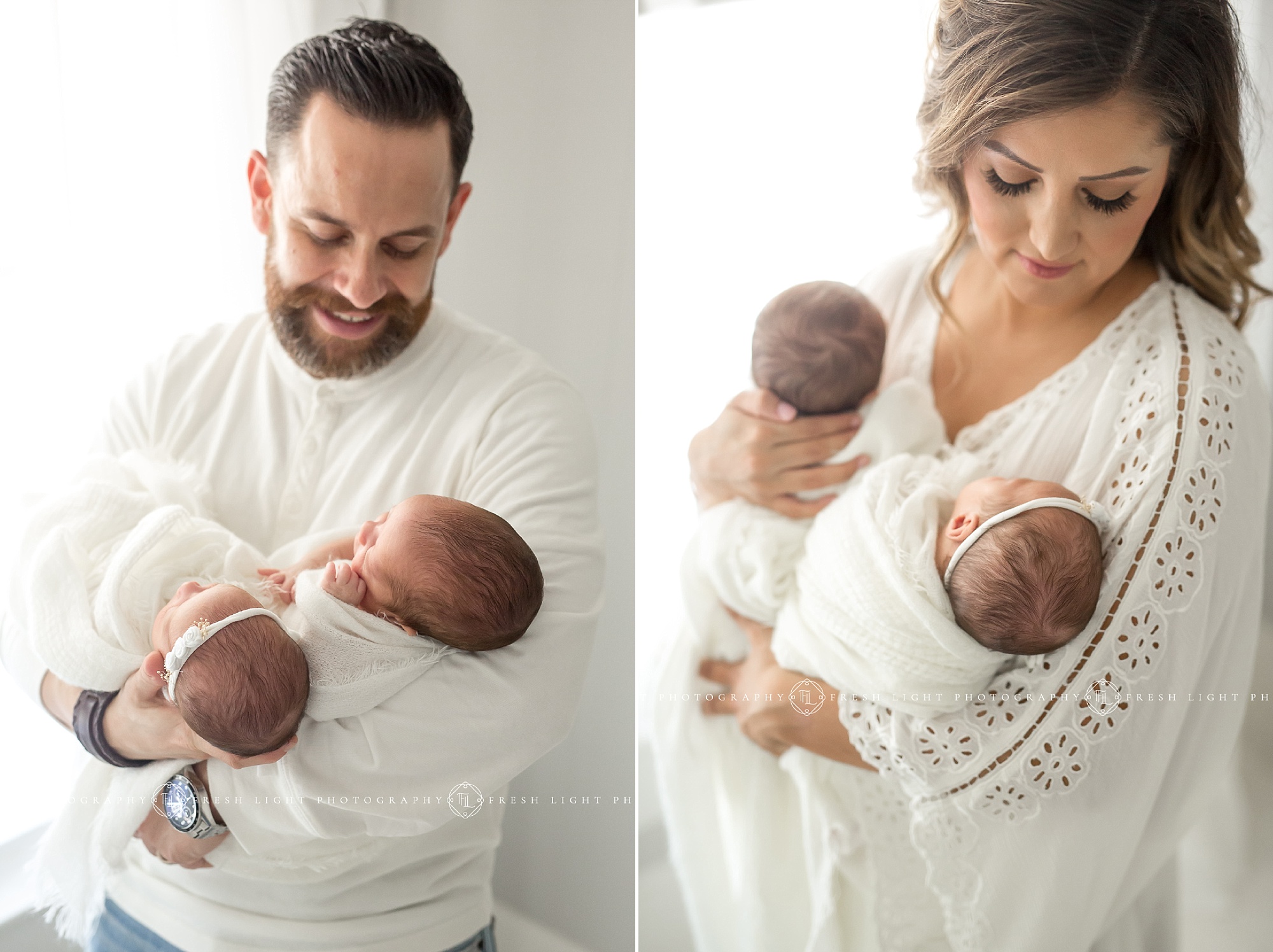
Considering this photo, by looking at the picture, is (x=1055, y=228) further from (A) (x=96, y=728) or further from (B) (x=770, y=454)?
(A) (x=96, y=728)

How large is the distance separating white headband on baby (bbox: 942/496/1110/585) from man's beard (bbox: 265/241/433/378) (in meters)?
0.82

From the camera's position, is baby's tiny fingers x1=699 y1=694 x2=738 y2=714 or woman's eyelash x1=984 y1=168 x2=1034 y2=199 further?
baby's tiny fingers x1=699 y1=694 x2=738 y2=714

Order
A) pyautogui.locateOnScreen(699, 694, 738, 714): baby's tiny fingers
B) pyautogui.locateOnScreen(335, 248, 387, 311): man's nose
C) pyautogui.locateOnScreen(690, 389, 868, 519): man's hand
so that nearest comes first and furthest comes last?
pyautogui.locateOnScreen(335, 248, 387, 311): man's nose
pyautogui.locateOnScreen(690, 389, 868, 519): man's hand
pyautogui.locateOnScreen(699, 694, 738, 714): baby's tiny fingers

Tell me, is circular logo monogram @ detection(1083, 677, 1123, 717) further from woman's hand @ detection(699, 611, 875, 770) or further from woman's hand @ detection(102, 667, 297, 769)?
woman's hand @ detection(102, 667, 297, 769)

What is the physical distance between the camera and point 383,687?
1.15 meters

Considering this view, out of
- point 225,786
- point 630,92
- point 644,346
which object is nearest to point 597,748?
point 225,786

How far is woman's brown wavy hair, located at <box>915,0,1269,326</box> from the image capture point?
1135mm

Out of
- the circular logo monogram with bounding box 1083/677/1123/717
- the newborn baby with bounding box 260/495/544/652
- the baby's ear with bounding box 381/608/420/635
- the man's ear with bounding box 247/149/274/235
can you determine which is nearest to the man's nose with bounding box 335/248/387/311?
the man's ear with bounding box 247/149/274/235

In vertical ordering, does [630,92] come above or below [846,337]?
above

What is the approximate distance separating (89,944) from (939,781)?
132 centimetres

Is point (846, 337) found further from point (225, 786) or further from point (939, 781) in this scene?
point (225, 786)

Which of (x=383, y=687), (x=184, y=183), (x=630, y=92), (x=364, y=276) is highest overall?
(x=630, y=92)

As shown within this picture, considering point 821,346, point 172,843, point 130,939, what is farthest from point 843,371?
point 130,939

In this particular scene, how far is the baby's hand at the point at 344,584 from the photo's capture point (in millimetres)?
1139
